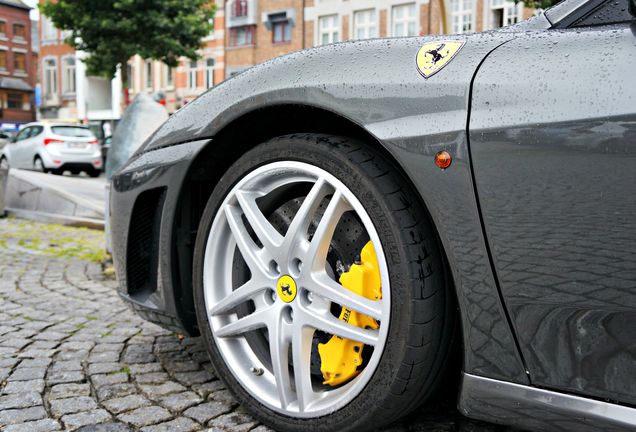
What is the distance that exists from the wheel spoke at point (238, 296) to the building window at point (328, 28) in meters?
29.2

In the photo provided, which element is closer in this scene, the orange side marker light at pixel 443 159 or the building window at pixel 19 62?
the orange side marker light at pixel 443 159

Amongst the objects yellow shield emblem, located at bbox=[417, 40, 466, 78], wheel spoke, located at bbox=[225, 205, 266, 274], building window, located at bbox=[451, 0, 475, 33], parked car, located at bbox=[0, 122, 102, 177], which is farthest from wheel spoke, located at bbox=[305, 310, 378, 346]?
building window, located at bbox=[451, 0, 475, 33]

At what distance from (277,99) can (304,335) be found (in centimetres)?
68

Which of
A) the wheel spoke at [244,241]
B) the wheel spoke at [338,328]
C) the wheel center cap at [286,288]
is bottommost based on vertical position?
the wheel spoke at [338,328]

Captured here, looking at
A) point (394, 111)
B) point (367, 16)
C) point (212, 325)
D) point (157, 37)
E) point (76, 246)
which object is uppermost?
point (367, 16)

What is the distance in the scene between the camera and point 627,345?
1.29m

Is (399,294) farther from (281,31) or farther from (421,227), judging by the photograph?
(281,31)

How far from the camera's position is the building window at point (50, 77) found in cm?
4222

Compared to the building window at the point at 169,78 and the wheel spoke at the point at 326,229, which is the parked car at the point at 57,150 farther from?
the building window at the point at 169,78

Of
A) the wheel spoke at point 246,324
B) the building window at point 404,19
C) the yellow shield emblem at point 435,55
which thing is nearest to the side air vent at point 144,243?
the wheel spoke at point 246,324

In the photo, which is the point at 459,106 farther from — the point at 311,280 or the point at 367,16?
the point at 367,16

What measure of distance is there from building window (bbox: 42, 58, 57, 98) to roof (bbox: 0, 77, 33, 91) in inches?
365

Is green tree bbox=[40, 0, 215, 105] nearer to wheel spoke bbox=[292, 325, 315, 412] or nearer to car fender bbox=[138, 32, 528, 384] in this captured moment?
car fender bbox=[138, 32, 528, 384]

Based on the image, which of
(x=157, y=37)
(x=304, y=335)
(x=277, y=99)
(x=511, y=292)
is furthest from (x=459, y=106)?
(x=157, y=37)
